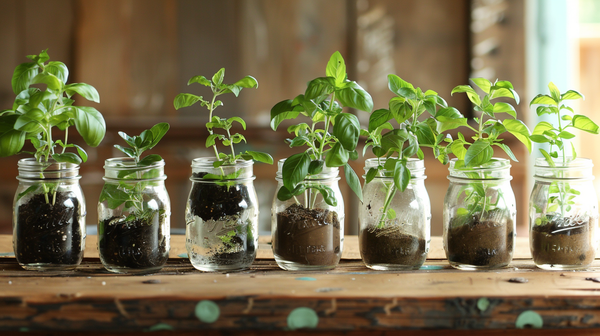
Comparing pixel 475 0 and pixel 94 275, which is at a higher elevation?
pixel 475 0

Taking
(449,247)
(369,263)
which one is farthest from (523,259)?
(369,263)

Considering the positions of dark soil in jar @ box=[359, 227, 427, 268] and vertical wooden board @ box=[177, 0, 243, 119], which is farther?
vertical wooden board @ box=[177, 0, 243, 119]

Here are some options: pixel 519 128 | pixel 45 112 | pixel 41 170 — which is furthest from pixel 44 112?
pixel 519 128

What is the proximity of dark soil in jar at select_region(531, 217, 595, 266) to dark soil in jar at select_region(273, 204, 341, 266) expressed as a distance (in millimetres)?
340

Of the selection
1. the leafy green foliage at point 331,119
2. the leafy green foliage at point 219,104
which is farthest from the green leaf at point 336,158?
the leafy green foliage at point 219,104

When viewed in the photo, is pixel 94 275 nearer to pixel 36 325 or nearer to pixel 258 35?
pixel 36 325

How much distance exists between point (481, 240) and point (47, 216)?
0.68m

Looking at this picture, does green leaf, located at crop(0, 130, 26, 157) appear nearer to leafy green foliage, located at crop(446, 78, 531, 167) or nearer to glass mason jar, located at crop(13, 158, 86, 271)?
glass mason jar, located at crop(13, 158, 86, 271)

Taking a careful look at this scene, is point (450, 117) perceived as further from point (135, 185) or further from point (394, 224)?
point (135, 185)

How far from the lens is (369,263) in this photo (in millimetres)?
842

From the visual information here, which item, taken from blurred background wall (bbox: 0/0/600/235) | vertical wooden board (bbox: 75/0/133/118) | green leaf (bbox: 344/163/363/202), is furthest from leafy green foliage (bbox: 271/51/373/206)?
vertical wooden board (bbox: 75/0/133/118)

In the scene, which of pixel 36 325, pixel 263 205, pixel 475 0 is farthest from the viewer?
pixel 263 205

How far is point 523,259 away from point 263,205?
5.43 ft

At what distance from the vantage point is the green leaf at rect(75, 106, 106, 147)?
724 millimetres
